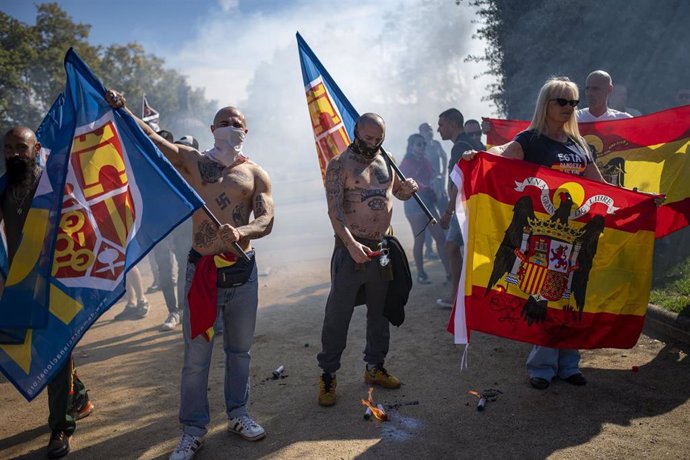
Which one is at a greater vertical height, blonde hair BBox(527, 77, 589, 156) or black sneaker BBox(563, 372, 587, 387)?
blonde hair BBox(527, 77, 589, 156)

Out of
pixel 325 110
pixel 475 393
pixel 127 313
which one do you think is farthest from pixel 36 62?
pixel 475 393

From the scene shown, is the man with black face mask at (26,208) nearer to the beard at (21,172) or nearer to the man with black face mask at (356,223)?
the beard at (21,172)

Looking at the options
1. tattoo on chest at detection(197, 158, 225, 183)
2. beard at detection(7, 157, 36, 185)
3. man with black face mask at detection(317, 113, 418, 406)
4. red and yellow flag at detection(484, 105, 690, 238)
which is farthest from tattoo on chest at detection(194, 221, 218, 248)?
red and yellow flag at detection(484, 105, 690, 238)

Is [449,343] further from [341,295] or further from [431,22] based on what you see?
[431,22]

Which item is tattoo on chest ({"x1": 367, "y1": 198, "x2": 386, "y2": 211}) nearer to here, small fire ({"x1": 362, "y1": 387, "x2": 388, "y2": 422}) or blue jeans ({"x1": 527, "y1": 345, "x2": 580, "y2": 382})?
small fire ({"x1": 362, "y1": 387, "x2": 388, "y2": 422})

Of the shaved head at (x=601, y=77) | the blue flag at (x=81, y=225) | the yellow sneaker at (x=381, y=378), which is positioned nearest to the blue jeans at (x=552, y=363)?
the yellow sneaker at (x=381, y=378)

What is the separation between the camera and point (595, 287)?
14.2ft

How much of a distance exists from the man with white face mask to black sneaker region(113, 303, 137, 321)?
16.2 feet

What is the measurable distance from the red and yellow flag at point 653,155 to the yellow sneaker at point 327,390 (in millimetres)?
3426

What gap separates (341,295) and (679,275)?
4721mm

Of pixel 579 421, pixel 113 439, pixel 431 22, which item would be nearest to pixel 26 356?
pixel 113 439

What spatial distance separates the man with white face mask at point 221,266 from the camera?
3.74 metres

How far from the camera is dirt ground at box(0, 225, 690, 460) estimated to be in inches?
146

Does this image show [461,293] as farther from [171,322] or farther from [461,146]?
[171,322]
